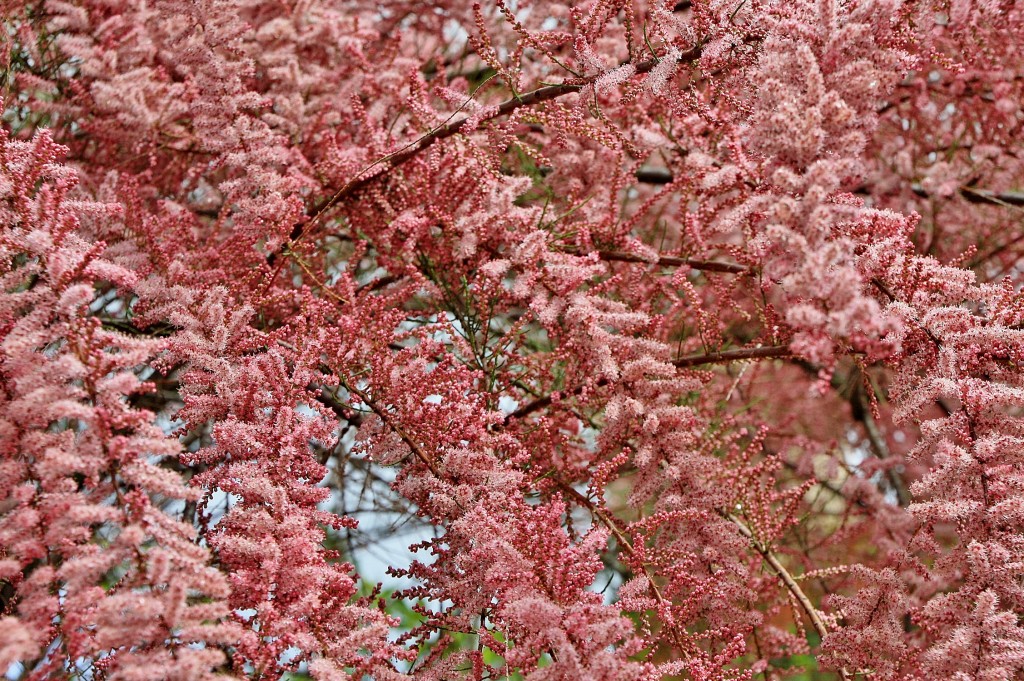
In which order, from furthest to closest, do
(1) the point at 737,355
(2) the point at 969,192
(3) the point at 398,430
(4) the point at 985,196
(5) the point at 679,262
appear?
(2) the point at 969,192, (4) the point at 985,196, (5) the point at 679,262, (1) the point at 737,355, (3) the point at 398,430

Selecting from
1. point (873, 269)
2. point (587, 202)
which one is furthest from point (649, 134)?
point (873, 269)

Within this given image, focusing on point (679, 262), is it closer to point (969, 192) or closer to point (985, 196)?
point (985, 196)

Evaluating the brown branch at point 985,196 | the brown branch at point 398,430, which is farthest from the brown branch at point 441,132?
the brown branch at point 985,196

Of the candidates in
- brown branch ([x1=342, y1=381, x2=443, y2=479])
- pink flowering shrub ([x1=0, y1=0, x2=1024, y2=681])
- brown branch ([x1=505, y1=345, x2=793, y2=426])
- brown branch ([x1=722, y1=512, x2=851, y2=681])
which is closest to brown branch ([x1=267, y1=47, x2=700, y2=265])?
pink flowering shrub ([x1=0, y1=0, x2=1024, y2=681])

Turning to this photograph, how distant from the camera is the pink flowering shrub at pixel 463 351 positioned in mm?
1267

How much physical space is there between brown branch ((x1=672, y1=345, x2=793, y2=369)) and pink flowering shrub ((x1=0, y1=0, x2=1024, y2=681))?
0.01m

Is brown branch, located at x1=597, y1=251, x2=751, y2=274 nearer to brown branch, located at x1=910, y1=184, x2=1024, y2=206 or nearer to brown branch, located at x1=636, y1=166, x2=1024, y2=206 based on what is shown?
brown branch, located at x1=636, y1=166, x2=1024, y2=206

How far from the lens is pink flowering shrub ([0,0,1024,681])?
1267 millimetres

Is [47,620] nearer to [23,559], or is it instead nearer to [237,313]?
[23,559]

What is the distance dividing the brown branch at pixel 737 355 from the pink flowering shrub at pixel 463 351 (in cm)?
1

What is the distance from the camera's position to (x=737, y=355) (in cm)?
191

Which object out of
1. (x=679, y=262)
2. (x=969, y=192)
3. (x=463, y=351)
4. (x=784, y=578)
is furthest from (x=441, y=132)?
(x=969, y=192)

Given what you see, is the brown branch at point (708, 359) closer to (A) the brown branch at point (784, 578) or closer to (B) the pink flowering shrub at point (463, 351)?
(B) the pink flowering shrub at point (463, 351)

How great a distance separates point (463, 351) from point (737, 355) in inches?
23.8
